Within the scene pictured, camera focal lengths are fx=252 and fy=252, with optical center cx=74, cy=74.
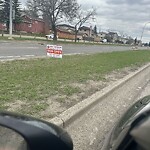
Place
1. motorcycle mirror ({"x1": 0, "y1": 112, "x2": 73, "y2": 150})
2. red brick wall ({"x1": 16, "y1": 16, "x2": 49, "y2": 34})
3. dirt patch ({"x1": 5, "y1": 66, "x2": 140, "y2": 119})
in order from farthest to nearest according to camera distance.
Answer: red brick wall ({"x1": 16, "y1": 16, "x2": 49, "y2": 34}) → dirt patch ({"x1": 5, "y1": 66, "x2": 140, "y2": 119}) → motorcycle mirror ({"x1": 0, "y1": 112, "x2": 73, "y2": 150})

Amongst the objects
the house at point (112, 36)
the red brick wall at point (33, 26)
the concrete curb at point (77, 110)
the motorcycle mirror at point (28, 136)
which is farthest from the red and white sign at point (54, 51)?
the house at point (112, 36)

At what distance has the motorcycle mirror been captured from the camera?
149 cm

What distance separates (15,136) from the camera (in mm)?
1570

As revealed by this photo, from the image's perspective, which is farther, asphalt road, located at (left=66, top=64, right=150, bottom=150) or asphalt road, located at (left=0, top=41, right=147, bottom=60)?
asphalt road, located at (left=0, top=41, right=147, bottom=60)

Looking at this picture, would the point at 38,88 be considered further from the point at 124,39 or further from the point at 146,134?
the point at 124,39

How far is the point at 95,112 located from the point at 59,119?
1288mm

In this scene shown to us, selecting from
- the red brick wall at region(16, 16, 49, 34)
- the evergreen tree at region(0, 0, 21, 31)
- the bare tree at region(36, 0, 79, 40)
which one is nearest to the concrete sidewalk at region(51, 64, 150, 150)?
the bare tree at region(36, 0, 79, 40)

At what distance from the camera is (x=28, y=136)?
148 cm

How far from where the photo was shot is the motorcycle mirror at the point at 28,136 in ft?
4.87

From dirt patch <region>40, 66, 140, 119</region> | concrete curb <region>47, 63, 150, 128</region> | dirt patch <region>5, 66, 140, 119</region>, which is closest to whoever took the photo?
concrete curb <region>47, 63, 150, 128</region>

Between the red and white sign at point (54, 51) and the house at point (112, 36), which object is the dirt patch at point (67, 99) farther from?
the house at point (112, 36)

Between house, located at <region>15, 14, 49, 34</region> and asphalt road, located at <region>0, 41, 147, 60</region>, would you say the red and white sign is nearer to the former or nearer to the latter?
asphalt road, located at <region>0, 41, 147, 60</region>

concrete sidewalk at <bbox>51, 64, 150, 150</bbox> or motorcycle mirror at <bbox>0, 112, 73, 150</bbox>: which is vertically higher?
motorcycle mirror at <bbox>0, 112, 73, 150</bbox>

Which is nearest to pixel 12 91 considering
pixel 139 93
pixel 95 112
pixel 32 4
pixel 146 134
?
pixel 95 112
